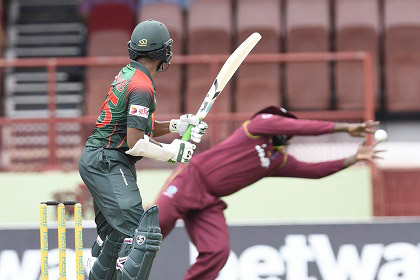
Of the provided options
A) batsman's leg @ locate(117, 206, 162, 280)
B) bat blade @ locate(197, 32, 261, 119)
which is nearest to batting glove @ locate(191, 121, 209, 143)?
bat blade @ locate(197, 32, 261, 119)

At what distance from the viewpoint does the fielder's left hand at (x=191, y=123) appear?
695 centimetres

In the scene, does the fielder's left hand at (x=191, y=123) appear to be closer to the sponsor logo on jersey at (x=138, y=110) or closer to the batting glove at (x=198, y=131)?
the batting glove at (x=198, y=131)

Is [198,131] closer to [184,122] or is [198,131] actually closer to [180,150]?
[184,122]

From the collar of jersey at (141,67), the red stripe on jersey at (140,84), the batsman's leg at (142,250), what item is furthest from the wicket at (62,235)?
the collar of jersey at (141,67)

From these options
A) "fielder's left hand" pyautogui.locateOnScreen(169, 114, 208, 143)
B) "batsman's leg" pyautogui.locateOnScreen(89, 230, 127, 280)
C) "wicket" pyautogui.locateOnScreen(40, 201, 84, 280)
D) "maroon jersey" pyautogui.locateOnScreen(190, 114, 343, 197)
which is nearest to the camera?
"wicket" pyautogui.locateOnScreen(40, 201, 84, 280)

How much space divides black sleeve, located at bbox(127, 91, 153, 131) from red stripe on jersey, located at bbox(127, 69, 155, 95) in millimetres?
31

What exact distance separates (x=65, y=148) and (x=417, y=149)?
12.3 feet

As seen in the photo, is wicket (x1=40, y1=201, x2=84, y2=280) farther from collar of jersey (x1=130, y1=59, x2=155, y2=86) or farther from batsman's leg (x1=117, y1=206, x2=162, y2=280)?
collar of jersey (x1=130, y1=59, x2=155, y2=86)

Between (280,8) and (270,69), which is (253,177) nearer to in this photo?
(270,69)

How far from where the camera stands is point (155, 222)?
261 inches

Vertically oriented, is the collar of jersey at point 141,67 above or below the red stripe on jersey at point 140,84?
above

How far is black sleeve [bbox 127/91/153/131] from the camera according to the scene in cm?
649

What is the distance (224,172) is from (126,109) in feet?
5.84

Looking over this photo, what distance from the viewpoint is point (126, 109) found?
21.9 feet
